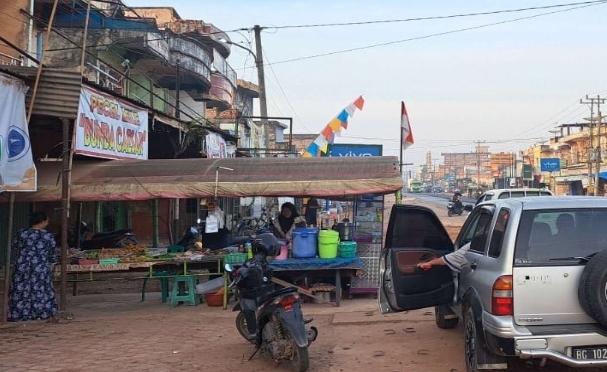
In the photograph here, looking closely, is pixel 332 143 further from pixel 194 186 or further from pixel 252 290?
pixel 252 290

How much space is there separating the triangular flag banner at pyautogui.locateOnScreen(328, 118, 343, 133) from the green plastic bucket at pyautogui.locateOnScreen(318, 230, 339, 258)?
34.1 feet

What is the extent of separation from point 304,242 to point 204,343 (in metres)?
2.64

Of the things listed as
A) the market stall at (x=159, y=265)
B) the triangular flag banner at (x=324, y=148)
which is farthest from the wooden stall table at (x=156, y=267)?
the triangular flag banner at (x=324, y=148)

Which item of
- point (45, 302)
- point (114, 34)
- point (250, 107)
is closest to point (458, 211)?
point (250, 107)

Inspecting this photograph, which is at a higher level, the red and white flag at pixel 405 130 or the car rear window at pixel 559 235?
the red and white flag at pixel 405 130

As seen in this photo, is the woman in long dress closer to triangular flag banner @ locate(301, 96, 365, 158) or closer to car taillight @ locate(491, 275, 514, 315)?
car taillight @ locate(491, 275, 514, 315)

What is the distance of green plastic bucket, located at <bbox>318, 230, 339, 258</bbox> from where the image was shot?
9.49m

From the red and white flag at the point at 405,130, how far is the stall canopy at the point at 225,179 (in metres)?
2.96

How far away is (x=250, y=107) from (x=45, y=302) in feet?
138

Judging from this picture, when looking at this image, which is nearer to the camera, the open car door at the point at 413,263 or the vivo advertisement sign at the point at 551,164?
the open car door at the point at 413,263

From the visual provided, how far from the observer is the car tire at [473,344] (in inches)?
191

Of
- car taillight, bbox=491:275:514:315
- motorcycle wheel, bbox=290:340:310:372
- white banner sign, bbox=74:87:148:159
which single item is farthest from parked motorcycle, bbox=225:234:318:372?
white banner sign, bbox=74:87:148:159

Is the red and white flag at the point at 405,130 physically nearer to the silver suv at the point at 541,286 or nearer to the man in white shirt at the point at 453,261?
the man in white shirt at the point at 453,261

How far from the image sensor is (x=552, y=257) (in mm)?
4500
